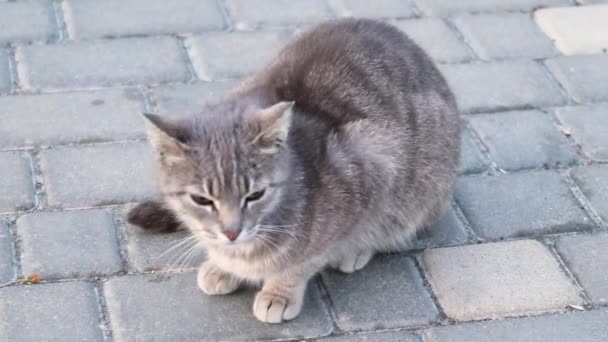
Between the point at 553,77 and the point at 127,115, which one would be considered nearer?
the point at 127,115

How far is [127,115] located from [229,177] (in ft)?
4.51

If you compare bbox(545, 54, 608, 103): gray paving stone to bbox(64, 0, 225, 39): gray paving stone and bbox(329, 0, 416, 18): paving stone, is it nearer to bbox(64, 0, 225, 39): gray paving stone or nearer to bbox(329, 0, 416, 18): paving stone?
bbox(329, 0, 416, 18): paving stone

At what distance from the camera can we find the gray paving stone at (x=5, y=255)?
3.41m

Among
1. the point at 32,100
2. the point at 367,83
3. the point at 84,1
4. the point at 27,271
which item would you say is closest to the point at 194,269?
the point at 27,271

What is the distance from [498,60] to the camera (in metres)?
4.70

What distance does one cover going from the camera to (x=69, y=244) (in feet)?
11.7

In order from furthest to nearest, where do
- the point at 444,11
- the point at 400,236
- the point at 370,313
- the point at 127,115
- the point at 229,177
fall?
the point at 444,11 → the point at 127,115 → the point at 400,236 → the point at 370,313 → the point at 229,177

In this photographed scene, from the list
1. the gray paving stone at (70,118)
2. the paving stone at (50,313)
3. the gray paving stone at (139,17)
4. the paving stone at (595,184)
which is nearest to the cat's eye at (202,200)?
Result: the paving stone at (50,313)

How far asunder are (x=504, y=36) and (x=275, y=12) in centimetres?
112

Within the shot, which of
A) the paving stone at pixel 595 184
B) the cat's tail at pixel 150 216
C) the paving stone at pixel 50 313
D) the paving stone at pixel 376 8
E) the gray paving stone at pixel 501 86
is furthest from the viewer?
the paving stone at pixel 376 8

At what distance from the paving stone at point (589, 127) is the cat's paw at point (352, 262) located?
118cm

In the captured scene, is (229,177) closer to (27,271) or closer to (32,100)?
(27,271)

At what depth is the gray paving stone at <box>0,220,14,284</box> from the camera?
341 cm

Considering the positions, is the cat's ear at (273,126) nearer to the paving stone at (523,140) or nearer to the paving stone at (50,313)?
the paving stone at (50,313)
